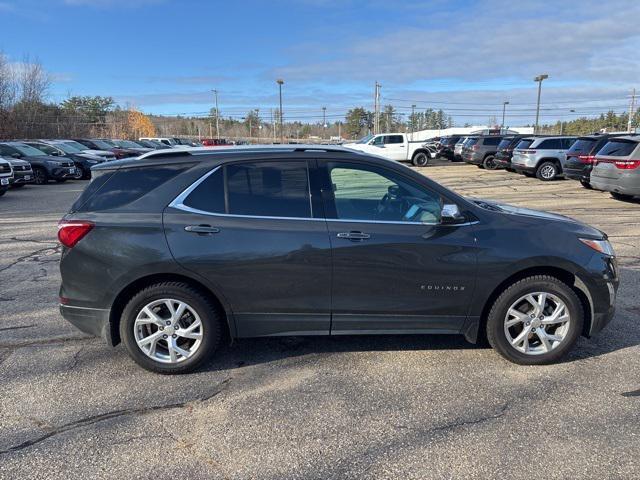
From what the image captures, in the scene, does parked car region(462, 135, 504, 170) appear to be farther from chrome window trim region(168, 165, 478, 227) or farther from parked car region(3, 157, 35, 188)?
chrome window trim region(168, 165, 478, 227)

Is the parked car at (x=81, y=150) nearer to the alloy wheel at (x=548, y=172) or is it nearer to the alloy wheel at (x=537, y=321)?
the alloy wheel at (x=548, y=172)

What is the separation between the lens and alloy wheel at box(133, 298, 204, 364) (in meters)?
3.71

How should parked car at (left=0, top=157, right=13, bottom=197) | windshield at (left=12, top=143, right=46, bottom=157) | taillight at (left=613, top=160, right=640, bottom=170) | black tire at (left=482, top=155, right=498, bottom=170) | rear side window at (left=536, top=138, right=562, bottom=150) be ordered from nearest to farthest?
taillight at (left=613, top=160, right=640, bottom=170), parked car at (left=0, top=157, right=13, bottom=197), windshield at (left=12, top=143, right=46, bottom=157), rear side window at (left=536, top=138, right=562, bottom=150), black tire at (left=482, top=155, right=498, bottom=170)

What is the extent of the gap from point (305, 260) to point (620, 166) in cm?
1134

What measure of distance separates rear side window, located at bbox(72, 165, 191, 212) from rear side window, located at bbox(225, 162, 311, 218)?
0.42m

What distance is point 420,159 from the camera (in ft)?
101

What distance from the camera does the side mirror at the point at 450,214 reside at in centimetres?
364

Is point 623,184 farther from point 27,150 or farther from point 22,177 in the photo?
point 27,150

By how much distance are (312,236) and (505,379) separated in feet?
5.92

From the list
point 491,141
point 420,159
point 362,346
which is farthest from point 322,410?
point 420,159

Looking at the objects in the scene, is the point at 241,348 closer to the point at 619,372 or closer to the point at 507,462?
the point at 507,462

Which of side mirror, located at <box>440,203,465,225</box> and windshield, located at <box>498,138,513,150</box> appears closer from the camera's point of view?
side mirror, located at <box>440,203,465,225</box>

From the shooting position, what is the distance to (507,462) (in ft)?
9.05

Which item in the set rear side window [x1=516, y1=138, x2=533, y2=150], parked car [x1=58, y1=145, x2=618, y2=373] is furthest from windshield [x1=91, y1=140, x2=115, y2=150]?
parked car [x1=58, y1=145, x2=618, y2=373]
